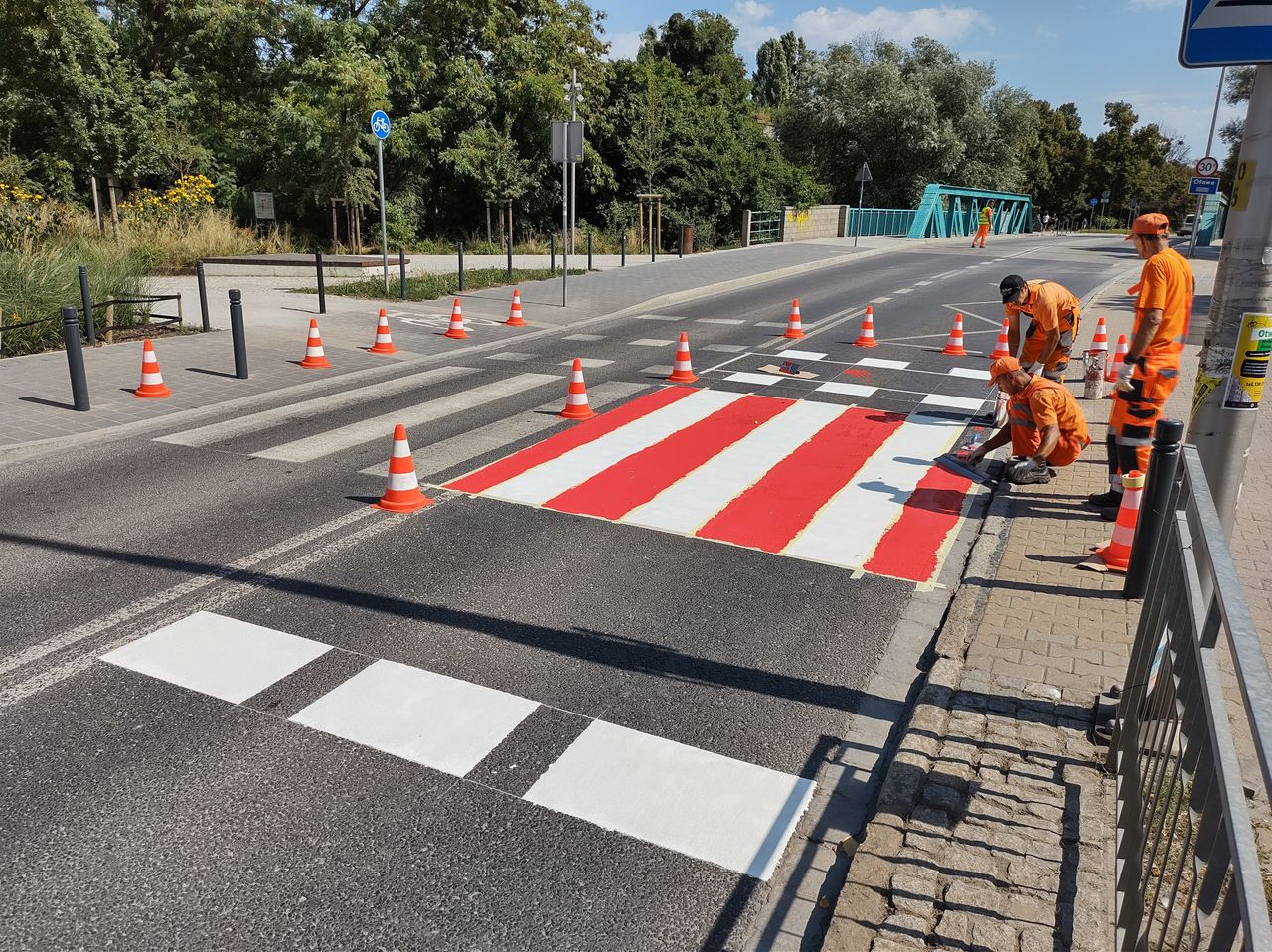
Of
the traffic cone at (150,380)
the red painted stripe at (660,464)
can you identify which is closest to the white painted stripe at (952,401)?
the red painted stripe at (660,464)

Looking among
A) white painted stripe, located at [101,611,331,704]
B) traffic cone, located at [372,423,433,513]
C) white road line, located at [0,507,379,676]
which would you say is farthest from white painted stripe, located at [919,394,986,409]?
white painted stripe, located at [101,611,331,704]

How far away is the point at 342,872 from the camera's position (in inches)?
137

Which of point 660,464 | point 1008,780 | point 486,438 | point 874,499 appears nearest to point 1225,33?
point 1008,780

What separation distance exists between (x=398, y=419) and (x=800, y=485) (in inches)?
177

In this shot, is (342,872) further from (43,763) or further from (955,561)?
(955,561)

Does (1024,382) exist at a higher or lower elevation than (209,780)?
higher

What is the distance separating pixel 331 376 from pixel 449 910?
9824 mm

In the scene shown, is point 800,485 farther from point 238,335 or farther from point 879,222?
point 879,222

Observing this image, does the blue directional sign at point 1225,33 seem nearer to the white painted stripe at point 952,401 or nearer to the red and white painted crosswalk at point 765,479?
the red and white painted crosswalk at point 765,479

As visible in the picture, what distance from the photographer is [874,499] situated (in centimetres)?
779

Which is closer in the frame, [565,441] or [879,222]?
[565,441]

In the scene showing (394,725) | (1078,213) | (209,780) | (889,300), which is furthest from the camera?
(1078,213)

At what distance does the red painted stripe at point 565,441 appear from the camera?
815 centimetres

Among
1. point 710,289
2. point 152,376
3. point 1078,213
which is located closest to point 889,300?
point 710,289
